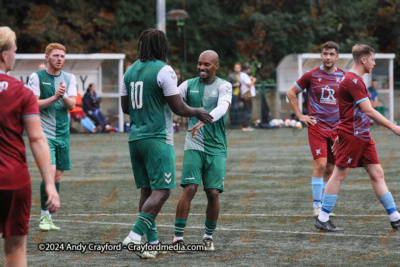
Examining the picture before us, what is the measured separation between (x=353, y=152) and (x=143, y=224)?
2.90 m

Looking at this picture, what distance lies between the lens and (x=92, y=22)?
115ft

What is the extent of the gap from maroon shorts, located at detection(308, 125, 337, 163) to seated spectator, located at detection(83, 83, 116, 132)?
53.8ft

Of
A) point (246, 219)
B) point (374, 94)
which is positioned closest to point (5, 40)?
point (246, 219)

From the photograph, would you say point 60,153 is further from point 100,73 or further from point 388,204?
point 100,73

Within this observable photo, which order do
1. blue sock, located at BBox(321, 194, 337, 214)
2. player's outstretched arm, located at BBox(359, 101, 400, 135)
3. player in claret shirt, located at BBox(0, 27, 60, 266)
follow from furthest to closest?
Answer: blue sock, located at BBox(321, 194, 337, 214) < player's outstretched arm, located at BBox(359, 101, 400, 135) < player in claret shirt, located at BBox(0, 27, 60, 266)

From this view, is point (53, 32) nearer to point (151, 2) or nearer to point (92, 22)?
point (92, 22)

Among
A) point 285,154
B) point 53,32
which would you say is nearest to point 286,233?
point 285,154

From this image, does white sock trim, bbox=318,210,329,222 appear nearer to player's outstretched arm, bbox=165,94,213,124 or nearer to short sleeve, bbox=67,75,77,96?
player's outstretched arm, bbox=165,94,213,124

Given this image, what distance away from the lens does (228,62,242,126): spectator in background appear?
26547mm

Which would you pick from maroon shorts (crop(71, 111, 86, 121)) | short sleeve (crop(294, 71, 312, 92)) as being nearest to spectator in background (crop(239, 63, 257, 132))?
maroon shorts (crop(71, 111, 86, 121))

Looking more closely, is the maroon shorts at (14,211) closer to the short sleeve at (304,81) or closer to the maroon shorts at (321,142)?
the maroon shorts at (321,142)

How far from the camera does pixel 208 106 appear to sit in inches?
295

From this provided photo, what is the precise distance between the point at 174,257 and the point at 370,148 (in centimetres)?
284

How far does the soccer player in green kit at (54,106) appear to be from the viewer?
8644 millimetres
